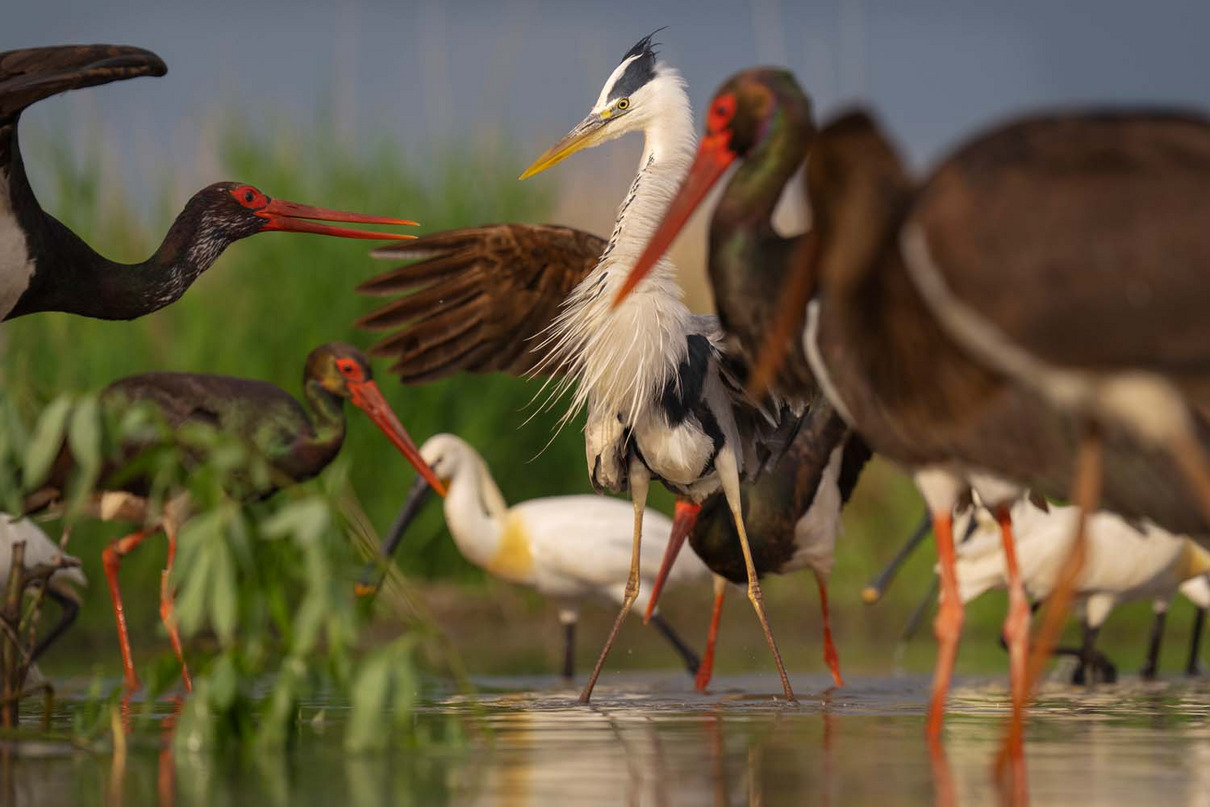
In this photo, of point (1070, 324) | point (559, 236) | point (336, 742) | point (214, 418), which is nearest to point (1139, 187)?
point (1070, 324)

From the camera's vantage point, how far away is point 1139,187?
4105 millimetres

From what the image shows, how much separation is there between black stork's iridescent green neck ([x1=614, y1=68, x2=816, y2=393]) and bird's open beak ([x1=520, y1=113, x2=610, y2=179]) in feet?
8.40

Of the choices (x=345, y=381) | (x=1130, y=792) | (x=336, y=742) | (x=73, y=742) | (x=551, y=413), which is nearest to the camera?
(x=1130, y=792)

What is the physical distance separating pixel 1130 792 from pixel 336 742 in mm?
2276

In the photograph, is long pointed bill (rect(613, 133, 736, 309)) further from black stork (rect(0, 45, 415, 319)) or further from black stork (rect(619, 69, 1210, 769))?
black stork (rect(0, 45, 415, 319))

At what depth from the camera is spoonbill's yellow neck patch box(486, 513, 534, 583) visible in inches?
406

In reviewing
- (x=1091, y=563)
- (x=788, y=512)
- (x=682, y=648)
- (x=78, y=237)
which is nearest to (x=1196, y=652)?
(x=1091, y=563)

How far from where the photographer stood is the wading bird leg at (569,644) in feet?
30.6

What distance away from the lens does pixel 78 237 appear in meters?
7.63

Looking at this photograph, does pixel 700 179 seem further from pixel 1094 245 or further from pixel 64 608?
pixel 64 608

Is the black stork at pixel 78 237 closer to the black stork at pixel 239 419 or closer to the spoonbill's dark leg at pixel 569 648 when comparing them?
the black stork at pixel 239 419

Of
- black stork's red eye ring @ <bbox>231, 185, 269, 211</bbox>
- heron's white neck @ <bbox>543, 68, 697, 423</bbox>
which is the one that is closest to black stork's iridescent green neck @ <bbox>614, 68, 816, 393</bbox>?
heron's white neck @ <bbox>543, 68, 697, 423</bbox>

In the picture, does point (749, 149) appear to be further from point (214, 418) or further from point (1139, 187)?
point (214, 418)

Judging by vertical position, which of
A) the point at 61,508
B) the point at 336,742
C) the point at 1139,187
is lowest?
the point at 336,742
